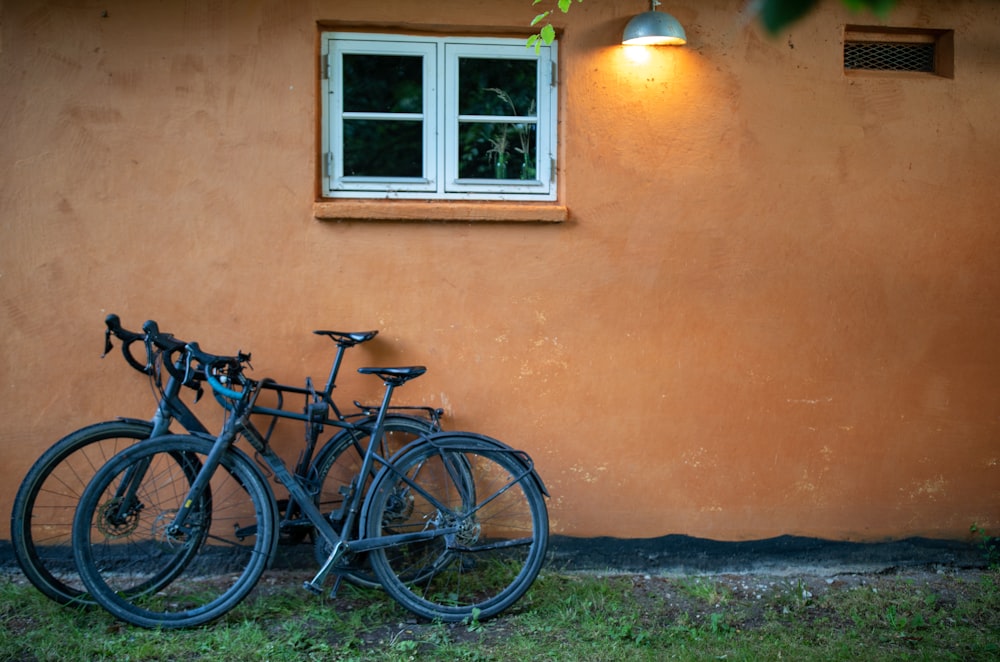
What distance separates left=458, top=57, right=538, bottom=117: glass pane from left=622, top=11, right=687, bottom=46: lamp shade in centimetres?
54

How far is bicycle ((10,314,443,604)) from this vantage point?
3.90 meters

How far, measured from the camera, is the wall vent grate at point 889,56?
4.62 m

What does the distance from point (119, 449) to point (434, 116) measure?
7.55 ft

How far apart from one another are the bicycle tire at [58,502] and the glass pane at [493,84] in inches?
88.5

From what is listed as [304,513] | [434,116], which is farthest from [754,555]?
[434,116]

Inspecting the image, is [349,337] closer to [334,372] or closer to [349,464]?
[334,372]

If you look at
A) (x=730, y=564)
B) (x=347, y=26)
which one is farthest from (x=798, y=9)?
(x=730, y=564)

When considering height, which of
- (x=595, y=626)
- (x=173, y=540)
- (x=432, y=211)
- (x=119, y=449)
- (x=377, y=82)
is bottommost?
(x=595, y=626)

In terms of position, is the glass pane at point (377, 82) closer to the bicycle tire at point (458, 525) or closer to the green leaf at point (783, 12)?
the bicycle tire at point (458, 525)

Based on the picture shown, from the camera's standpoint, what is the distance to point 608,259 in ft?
14.6

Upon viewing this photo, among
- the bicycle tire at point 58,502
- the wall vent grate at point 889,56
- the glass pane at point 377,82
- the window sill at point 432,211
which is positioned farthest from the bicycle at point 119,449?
the wall vent grate at point 889,56

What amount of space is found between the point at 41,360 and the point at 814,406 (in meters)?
3.94

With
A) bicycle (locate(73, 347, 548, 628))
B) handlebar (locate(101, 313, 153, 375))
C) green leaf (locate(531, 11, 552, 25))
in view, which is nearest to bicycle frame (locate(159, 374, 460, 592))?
bicycle (locate(73, 347, 548, 628))

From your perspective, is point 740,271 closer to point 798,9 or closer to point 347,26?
point 347,26
